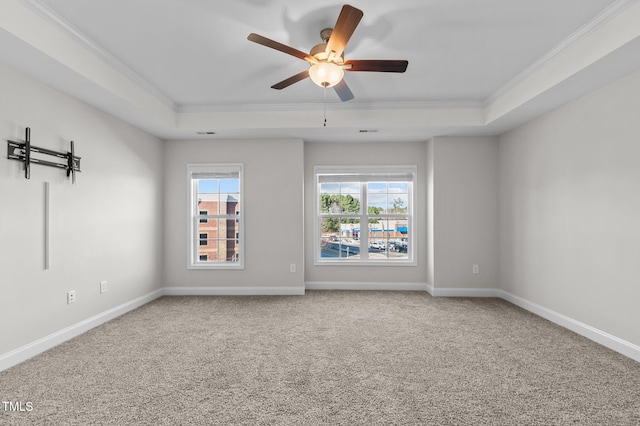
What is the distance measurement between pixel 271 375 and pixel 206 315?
183 centimetres

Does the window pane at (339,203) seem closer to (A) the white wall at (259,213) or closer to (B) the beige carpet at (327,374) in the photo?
(A) the white wall at (259,213)

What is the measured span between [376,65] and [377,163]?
9.15ft

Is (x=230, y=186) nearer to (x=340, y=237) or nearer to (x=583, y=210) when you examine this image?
(x=340, y=237)

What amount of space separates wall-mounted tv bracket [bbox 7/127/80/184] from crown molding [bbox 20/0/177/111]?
871 mm

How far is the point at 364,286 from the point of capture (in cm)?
535

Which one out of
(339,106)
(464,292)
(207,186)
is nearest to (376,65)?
(339,106)

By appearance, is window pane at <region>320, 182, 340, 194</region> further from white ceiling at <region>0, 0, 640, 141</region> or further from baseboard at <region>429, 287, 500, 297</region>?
baseboard at <region>429, 287, 500, 297</region>

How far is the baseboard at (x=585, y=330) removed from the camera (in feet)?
9.33

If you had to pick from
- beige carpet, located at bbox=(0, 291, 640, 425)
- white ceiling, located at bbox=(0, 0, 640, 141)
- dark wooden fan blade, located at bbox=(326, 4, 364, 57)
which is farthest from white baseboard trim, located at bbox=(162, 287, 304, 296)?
dark wooden fan blade, located at bbox=(326, 4, 364, 57)

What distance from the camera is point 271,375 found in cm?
251

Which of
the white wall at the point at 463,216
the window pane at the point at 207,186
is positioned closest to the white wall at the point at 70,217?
the window pane at the point at 207,186

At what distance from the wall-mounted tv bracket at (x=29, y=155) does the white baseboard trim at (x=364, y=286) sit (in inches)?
137

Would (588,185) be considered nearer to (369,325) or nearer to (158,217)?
(369,325)

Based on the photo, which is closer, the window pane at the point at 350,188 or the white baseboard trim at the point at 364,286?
the white baseboard trim at the point at 364,286
